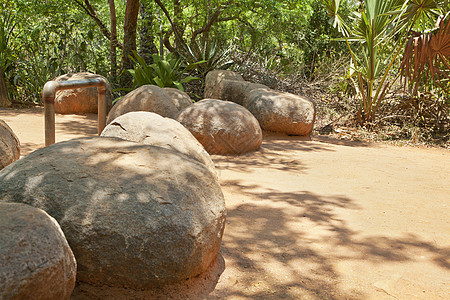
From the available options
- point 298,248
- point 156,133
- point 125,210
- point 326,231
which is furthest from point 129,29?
point 125,210

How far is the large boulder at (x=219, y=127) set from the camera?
222 inches

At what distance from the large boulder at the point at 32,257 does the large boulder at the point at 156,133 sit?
1.84 m

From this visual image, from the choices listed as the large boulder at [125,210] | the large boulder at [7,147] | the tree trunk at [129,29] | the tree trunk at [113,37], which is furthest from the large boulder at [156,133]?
the tree trunk at [113,37]

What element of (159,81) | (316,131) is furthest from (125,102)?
(316,131)

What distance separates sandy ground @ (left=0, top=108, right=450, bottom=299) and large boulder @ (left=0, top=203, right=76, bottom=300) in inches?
14.2

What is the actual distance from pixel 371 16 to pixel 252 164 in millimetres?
4096

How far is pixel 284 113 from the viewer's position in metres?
7.16

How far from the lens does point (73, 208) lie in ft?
6.93

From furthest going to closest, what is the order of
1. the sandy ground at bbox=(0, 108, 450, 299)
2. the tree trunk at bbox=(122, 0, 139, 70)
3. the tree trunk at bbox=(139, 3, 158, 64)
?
the tree trunk at bbox=(139, 3, 158, 64), the tree trunk at bbox=(122, 0, 139, 70), the sandy ground at bbox=(0, 108, 450, 299)

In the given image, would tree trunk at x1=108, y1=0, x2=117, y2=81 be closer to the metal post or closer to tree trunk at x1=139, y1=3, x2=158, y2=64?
tree trunk at x1=139, y1=3, x2=158, y2=64

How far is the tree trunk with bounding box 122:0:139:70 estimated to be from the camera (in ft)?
30.8

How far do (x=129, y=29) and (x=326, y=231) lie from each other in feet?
25.1

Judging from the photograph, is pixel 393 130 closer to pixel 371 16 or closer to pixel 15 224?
pixel 371 16

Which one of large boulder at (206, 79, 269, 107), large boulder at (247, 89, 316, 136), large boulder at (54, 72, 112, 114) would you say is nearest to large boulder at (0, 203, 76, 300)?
large boulder at (247, 89, 316, 136)
